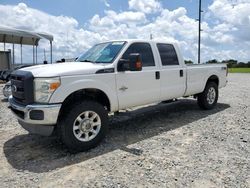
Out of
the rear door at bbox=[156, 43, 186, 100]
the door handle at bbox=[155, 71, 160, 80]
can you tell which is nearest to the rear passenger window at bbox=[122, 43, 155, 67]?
the door handle at bbox=[155, 71, 160, 80]

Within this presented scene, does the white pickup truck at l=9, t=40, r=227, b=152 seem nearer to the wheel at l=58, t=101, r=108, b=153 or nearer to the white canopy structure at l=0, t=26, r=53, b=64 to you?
the wheel at l=58, t=101, r=108, b=153

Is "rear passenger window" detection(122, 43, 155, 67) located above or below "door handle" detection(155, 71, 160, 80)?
above

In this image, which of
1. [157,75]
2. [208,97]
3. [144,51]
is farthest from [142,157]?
[208,97]

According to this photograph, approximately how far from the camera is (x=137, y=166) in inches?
170

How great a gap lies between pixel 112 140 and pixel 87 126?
Result: 0.84 m

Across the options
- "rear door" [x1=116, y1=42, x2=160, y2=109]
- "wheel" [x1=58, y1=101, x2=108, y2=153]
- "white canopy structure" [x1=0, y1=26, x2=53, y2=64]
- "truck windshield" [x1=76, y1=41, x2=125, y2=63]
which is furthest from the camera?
"white canopy structure" [x1=0, y1=26, x2=53, y2=64]

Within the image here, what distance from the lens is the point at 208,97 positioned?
8500mm

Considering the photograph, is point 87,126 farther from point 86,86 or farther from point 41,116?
point 41,116

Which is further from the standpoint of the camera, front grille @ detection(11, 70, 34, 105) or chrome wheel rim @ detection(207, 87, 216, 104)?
chrome wheel rim @ detection(207, 87, 216, 104)

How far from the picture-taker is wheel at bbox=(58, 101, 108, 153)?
479 cm

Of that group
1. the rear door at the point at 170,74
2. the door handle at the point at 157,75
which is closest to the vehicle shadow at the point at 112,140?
the rear door at the point at 170,74

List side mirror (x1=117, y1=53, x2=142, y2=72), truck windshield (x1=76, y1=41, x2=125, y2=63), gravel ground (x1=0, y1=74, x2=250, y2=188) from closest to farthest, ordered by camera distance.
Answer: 1. gravel ground (x1=0, y1=74, x2=250, y2=188)
2. side mirror (x1=117, y1=53, x2=142, y2=72)
3. truck windshield (x1=76, y1=41, x2=125, y2=63)

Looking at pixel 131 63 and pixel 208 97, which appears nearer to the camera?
pixel 131 63

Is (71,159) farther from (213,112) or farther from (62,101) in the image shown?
(213,112)
